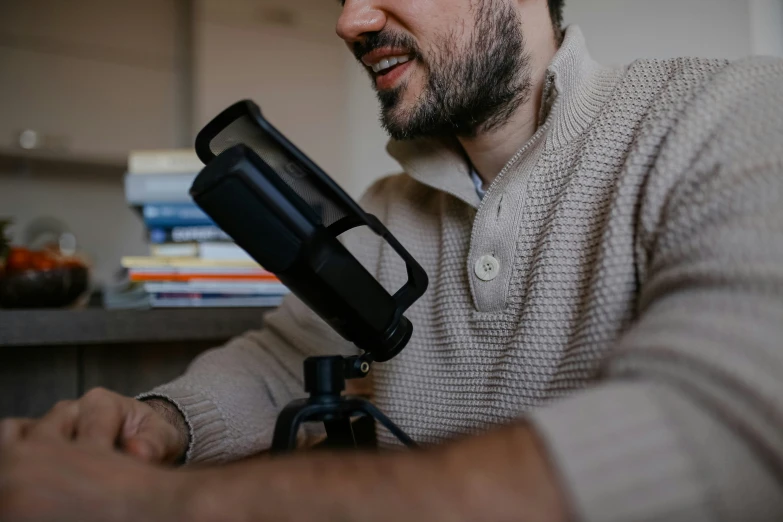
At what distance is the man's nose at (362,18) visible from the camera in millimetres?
894

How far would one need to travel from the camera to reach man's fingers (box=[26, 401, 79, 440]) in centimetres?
46

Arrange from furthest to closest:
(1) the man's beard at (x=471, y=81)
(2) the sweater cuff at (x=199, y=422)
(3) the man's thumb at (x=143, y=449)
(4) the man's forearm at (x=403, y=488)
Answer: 1. (1) the man's beard at (x=471, y=81)
2. (2) the sweater cuff at (x=199, y=422)
3. (3) the man's thumb at (x=143, y=449)
4. (4) the man's forearm at (x=403, y=488)

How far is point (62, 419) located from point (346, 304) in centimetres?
25

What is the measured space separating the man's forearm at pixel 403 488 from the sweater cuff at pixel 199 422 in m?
0.42

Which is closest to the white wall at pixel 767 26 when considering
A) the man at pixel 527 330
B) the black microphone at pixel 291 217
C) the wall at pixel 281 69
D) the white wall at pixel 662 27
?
the white wall at pixel 662 27

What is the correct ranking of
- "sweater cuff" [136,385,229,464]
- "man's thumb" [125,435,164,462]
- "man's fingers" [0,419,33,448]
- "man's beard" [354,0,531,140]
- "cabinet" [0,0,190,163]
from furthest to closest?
"cabinet" [0,0,190,163]
"man's beard" [354,0,531,140]
"sweater cuff" [136,385,229,464]
"man's thumb" [125,435,164,462]
"man's fingers" [0,419,33,448]

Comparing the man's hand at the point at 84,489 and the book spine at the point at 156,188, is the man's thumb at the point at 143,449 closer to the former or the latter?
the man's hand at the point at 84,489

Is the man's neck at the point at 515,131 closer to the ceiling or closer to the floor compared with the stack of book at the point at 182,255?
closer to the ceiling

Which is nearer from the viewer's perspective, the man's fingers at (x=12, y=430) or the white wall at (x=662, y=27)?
the man's fingers at (x=12, y=430)

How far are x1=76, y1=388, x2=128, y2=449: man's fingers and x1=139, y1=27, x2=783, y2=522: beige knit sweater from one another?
0.14m

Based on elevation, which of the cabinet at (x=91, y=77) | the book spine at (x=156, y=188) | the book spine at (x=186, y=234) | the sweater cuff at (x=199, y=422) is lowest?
the sweater cuff at (x=199, y=422)

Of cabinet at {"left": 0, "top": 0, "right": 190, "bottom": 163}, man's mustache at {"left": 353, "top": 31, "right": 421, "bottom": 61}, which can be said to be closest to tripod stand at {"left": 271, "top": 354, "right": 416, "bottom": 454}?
man's mustache at {"left": 353, "top": 31, "right": 421, "bottom": 61}

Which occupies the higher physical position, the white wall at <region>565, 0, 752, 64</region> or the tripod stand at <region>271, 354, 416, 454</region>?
the white wall at <region>565, 0, 752, 64</region>

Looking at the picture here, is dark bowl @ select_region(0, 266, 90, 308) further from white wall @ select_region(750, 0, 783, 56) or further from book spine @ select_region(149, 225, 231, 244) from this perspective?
white wall @ select_region(750, 0, 783, 56)
